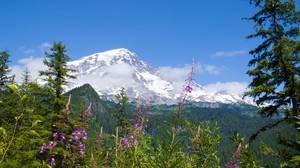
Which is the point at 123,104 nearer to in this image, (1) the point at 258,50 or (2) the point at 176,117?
(1) the point at 258,50

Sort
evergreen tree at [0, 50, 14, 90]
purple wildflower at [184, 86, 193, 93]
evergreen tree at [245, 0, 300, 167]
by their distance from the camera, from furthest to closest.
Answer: evergreen tree at [0, 50, 14, 90], evergreen tree at [245, 0, 300, 167], purple wildflower at [184, 86, 193, 93]

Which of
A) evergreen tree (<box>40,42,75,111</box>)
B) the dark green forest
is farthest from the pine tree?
evergreen tree (<box>40,42,75,111</box>)

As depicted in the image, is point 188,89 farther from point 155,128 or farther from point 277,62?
point 277,62

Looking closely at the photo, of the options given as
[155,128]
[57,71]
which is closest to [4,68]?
[57,71]

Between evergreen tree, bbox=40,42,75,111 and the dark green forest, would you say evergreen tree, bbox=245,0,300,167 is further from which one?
evergreen tree, bbox=40,42,75,111

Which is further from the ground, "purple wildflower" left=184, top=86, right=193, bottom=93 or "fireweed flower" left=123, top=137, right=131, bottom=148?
"purple wildflower" left=184, top=86, right=193, bottom=93

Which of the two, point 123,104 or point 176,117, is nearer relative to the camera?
point 176,117

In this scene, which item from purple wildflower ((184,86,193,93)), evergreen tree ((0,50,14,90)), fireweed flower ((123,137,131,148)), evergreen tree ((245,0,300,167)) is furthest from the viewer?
evergreen tree ((0,50,14,90))

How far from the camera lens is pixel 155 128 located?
4.89 metres

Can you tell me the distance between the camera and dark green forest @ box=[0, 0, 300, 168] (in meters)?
5.01

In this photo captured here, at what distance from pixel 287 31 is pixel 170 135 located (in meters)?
16.1

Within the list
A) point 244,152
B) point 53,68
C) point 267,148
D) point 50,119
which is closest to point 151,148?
point 244,152

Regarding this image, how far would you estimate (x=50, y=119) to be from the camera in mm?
23688

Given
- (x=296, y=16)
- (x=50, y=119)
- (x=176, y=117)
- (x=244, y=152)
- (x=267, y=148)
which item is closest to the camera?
(x=176, y=117)
